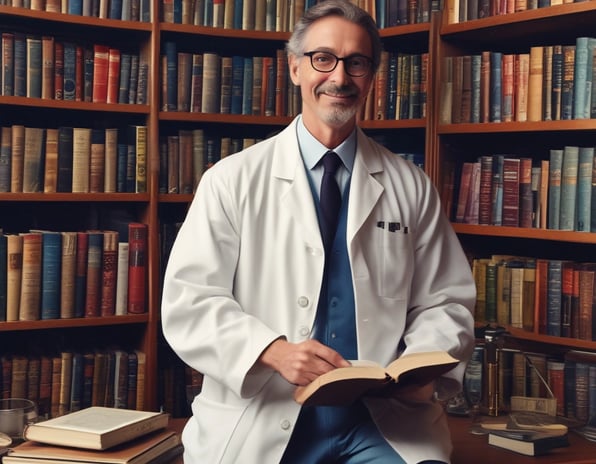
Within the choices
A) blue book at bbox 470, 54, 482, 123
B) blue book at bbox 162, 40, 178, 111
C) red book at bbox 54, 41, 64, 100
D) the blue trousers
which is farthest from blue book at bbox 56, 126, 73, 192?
the blue trousers

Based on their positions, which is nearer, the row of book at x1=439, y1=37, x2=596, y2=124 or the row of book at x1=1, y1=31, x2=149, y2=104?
the row of book at x1=439, y1=37, x2=596, y2=124

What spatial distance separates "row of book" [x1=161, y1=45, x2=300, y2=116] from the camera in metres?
3.03

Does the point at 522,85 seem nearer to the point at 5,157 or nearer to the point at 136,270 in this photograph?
the point at 136,270

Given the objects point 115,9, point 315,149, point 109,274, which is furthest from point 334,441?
point 115,9

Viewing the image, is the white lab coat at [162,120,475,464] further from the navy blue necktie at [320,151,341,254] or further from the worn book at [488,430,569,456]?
the worn book at [488,430,569,456]

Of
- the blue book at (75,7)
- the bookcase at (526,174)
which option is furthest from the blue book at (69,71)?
the bookcase at (526,174)

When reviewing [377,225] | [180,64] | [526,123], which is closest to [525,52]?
[526,123]

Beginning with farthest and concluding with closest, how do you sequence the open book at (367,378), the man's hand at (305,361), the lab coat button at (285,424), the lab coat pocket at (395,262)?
1. the lab coat pocket at (395,262)
2. the lab coat button at (285,424)
3. the man's hand at (305,361)
4. the open book at (367,378)

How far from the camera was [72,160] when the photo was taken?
2.93m

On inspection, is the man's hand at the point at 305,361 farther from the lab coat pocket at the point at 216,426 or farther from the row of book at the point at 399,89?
the row of book at the point at 399,89

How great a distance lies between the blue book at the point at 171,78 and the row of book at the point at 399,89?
674 millimetres

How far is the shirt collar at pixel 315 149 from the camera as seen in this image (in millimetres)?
2006

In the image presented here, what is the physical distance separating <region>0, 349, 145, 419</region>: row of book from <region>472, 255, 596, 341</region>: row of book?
1.21 metres

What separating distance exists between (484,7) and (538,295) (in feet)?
3.11
